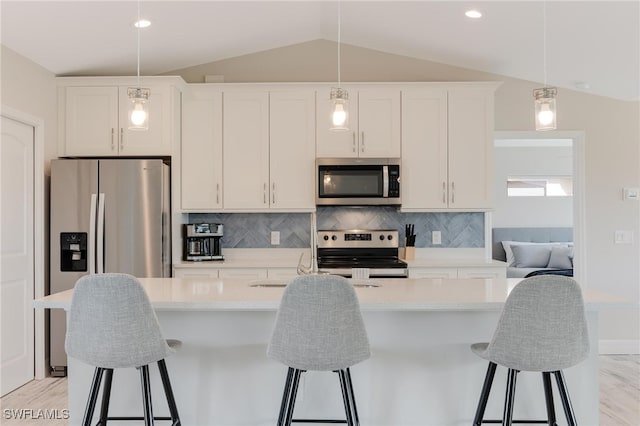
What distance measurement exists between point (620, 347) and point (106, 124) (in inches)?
185

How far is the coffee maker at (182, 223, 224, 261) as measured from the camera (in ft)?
15.3

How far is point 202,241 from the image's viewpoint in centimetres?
470

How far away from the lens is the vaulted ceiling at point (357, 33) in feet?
11.4

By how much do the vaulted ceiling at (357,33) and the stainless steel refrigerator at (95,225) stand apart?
0.88 meters

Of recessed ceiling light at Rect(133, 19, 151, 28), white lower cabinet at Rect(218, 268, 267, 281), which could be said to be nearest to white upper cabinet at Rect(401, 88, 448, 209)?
white lower cabinet at Rect(218, 268, 267, 281)

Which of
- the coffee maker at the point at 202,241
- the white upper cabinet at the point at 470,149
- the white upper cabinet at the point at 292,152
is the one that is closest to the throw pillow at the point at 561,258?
the white upper cabinet at the point at 470,149

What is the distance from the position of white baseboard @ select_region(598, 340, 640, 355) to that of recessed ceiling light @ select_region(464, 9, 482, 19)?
118 inches

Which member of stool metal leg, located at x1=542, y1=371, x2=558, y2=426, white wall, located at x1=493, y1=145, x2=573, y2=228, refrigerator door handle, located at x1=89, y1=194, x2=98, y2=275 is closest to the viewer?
stool metal leg, located at x1=542, y1=371, x2=558, y2=426

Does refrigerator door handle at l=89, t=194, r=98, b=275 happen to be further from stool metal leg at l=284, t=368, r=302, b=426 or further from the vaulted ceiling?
stool metal leg at l=284, t=368, r=302, b=426

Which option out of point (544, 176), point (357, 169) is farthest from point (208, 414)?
point (544, 176)

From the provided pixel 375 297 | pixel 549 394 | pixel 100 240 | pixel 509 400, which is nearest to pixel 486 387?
pixel 509 400

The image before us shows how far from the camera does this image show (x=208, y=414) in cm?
266

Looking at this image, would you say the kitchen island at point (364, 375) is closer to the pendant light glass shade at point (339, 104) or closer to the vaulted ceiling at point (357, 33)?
the pendant light glass shade at point (339, 104)

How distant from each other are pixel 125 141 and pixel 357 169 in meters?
1.86
